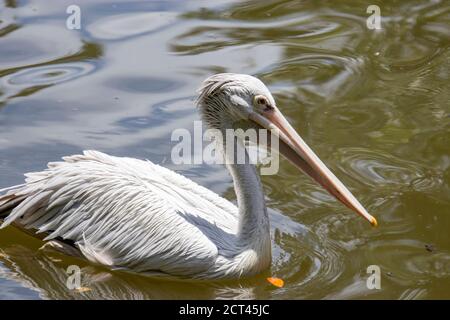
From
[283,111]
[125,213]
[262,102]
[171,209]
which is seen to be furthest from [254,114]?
[283,111]

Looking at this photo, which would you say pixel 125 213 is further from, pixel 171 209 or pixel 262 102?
pixel 262 102

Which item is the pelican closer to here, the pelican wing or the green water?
the pelican wing

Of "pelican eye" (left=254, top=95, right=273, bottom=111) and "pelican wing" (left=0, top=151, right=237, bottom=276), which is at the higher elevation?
"pelican eye" (left=254, top=95, right=273, bottom=111)

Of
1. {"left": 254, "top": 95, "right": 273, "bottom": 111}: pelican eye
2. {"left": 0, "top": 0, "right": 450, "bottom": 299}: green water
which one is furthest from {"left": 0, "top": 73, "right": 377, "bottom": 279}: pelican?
{"left": 0, "top": 0, "right": 450, "bottom": 299}: green water

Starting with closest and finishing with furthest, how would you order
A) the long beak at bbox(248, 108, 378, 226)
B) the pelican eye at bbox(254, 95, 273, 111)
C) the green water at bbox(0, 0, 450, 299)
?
the pelican eye at bbox(254, 95, 273, 111) → the long beak at bbox(248, 108, 378, 226) → the green water at bbox(0, 0, 450, 299)

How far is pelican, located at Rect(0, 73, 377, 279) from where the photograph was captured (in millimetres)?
5504

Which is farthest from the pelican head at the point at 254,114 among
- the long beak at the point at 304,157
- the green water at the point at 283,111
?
the green water at the point at 283,111

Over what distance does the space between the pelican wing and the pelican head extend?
20.5 inches

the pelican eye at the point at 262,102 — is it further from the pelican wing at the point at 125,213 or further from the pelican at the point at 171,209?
the pelican wing at the point at 125,213

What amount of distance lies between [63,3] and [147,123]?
2.72m

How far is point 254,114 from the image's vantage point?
552 cm

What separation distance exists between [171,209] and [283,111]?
2235 millimetres

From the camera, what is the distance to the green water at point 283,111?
5680 mm

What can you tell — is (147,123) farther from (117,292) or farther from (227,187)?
(117,292)
